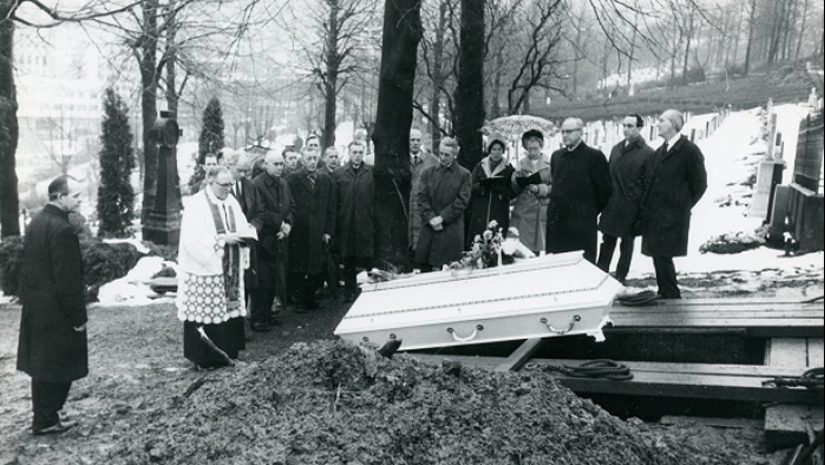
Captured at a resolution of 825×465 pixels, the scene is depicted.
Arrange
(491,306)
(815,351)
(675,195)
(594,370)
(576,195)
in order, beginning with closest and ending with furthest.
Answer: (594,370)
(815,351)
(491,306)
(675,195)
(576,195)

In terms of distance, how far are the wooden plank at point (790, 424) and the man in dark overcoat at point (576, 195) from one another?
3787mm

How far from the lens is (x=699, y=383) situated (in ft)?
14.0

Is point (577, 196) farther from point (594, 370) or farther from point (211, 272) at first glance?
point (211, 272)

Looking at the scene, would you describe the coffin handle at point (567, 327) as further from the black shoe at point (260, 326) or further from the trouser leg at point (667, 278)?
the black shoe at point (260, 326)

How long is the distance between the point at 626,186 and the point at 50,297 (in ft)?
18.6

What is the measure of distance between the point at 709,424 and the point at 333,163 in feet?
20.5

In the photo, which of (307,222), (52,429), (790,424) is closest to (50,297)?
(52,429)

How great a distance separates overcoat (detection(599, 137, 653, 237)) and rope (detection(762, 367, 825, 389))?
13.3ft

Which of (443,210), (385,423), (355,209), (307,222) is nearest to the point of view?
(385,423)

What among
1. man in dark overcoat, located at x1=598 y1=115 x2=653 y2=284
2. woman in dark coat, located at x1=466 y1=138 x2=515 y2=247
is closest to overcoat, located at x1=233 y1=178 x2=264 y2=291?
woman in dark coat, located at x1=466 y1=138 x2=515 y2=247

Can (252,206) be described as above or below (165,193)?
above

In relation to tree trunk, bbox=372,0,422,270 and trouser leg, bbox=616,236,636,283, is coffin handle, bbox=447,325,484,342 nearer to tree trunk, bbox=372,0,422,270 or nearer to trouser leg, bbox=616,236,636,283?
tree trunk, bbox=372,0,422,270

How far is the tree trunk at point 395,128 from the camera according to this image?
7215 millimetres

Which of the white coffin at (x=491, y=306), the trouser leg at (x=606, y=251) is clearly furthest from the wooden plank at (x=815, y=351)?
the trouser leg at (x=606, y=251)
